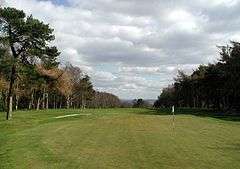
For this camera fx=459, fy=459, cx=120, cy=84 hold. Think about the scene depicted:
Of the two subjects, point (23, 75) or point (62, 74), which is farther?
point (62, 74)

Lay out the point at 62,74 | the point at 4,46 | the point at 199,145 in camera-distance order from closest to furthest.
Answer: the point at 199,145 → the point at 4,46 → the point at 62,74

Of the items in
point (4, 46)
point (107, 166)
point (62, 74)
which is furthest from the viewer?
point (62, 74)

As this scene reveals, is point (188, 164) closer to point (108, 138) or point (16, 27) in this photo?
point (108, 138)

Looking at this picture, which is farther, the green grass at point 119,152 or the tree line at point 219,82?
the tree line at point 219,82

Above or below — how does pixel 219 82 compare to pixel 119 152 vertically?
above

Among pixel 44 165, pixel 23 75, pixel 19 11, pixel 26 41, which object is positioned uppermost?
pixel 19 11

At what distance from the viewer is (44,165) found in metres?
19.4

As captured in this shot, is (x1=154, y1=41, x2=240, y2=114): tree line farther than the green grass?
Yes

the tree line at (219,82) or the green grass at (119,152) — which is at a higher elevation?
the tree line at (219,82)

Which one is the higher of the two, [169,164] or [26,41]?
[26,41]

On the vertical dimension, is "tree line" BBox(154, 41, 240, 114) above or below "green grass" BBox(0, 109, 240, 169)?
above

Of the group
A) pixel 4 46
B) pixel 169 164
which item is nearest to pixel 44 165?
pixel 169 164

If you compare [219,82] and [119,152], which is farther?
[219,82]

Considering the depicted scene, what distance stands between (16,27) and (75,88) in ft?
272
